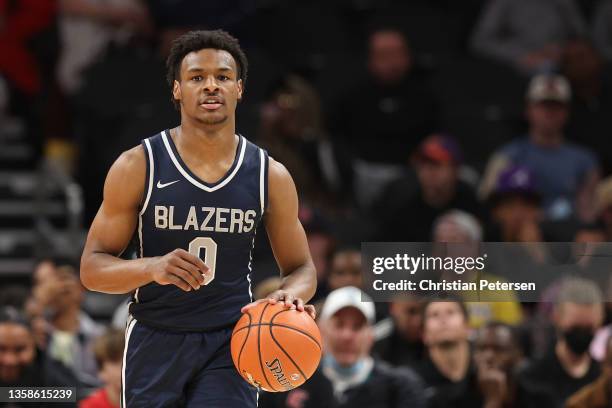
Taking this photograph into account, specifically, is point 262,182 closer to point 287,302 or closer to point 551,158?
point 287,302

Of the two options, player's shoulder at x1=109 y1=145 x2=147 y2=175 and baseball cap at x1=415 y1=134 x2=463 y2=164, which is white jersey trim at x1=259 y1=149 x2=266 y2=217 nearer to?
player's shoulder at x1=109 y1=145 x2=147 y2=175

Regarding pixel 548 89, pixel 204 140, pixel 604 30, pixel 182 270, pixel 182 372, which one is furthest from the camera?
pixel 604 30

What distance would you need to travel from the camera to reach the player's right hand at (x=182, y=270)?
490cm

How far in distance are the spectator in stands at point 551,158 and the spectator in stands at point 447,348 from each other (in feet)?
8.44

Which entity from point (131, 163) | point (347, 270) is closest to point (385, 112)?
point (347, 270)

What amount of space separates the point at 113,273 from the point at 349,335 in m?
3.02

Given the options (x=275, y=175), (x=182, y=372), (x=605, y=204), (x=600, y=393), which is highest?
(x=605, y=204)

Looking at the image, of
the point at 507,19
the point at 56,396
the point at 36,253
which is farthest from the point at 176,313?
the point at 507,19

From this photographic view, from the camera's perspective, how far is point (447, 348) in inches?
324

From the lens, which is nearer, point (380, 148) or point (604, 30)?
point (380, 148)

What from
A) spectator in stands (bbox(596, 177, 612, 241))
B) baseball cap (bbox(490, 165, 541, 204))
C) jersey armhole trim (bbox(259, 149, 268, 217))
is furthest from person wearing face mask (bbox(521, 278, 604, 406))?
jersey armhole trim (bbox(259, 149, 268, 217))

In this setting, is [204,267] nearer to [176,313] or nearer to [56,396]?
[176,313]

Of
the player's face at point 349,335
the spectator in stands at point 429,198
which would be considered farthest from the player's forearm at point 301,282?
the spectator in stands at point 429,198

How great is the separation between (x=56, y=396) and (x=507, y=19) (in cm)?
716
